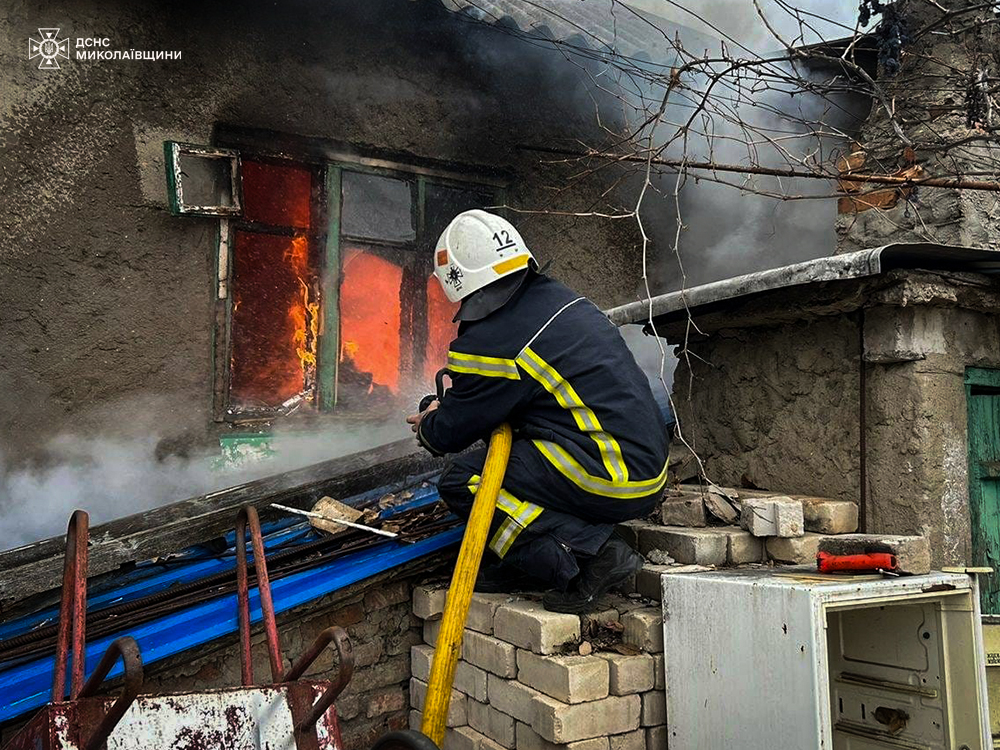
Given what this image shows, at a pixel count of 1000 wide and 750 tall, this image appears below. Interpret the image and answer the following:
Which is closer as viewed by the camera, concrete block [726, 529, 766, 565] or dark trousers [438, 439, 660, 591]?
dark trousers [438, 439, 660, 591]

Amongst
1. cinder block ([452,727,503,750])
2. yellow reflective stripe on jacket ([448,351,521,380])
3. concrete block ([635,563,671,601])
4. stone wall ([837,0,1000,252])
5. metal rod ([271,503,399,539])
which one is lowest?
cinder block ([452,727,503,750])

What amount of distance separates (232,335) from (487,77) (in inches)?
142

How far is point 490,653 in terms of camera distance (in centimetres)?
433

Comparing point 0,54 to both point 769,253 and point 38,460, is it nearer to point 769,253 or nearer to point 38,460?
point 38,460

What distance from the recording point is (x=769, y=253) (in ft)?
29.4

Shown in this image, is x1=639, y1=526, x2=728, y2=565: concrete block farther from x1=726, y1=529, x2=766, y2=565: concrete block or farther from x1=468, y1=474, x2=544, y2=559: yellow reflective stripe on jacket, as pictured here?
x1=468, y1=474, x2=544, y2=559: yellow reflective stripe on jacket

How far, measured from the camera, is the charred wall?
644 cm

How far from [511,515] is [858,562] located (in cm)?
157

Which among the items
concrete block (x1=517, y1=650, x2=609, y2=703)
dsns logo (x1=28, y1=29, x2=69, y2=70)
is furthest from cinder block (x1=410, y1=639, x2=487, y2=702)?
dsns logo (x1=28, y1=29, x2=69, y2=70)

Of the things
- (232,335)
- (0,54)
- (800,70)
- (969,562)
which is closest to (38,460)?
(232,335)

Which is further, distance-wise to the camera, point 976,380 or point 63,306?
point 63,306

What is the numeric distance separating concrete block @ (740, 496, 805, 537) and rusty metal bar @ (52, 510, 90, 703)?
315 cm

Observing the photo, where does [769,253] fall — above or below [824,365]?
above

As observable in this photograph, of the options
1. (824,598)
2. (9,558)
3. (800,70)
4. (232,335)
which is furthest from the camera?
(800,70)
